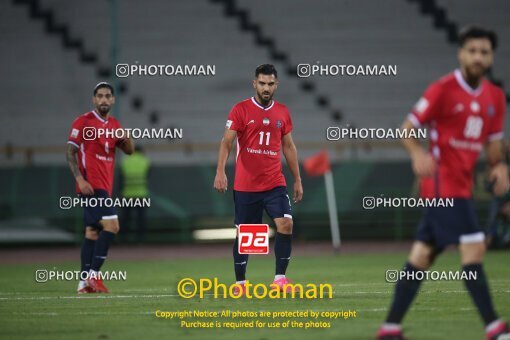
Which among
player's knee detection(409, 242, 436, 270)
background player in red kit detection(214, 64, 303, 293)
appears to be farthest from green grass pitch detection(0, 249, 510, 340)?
background player in red kit detection(214, 64, 303, 293)

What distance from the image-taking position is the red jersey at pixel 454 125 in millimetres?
7078

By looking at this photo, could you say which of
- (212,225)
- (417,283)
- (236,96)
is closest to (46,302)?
(417,283)

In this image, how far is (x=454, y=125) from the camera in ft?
23.5

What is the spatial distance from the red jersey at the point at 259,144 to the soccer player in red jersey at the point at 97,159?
151 cm

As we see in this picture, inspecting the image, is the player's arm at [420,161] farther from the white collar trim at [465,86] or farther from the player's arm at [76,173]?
the player's arm at [76,173]

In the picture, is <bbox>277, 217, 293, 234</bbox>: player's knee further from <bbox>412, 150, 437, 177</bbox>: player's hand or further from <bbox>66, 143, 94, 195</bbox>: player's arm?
<bbox>412, 150, 437, 177</bbox>: player's hand

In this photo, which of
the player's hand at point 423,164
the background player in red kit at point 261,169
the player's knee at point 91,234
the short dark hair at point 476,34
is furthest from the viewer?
the player's knee at point 91,234

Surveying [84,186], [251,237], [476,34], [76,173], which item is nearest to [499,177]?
[476,34]

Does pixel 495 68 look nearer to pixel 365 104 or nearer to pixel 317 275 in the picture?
pixel 365 104

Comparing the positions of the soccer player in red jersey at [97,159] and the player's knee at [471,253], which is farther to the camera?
the soccer player in red jersey at [97,159]

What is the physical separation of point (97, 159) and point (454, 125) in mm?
5689

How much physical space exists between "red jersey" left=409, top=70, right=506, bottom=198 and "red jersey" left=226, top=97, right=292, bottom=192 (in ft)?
13.1

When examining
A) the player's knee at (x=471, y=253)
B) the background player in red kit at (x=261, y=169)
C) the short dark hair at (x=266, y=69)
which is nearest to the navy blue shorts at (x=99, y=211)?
the background player in red kit at (x=261, y=169)

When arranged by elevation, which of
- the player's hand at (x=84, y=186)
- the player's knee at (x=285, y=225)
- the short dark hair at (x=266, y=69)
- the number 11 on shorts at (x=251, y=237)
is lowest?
the number 11 on shorts at (x=251, y=237)
